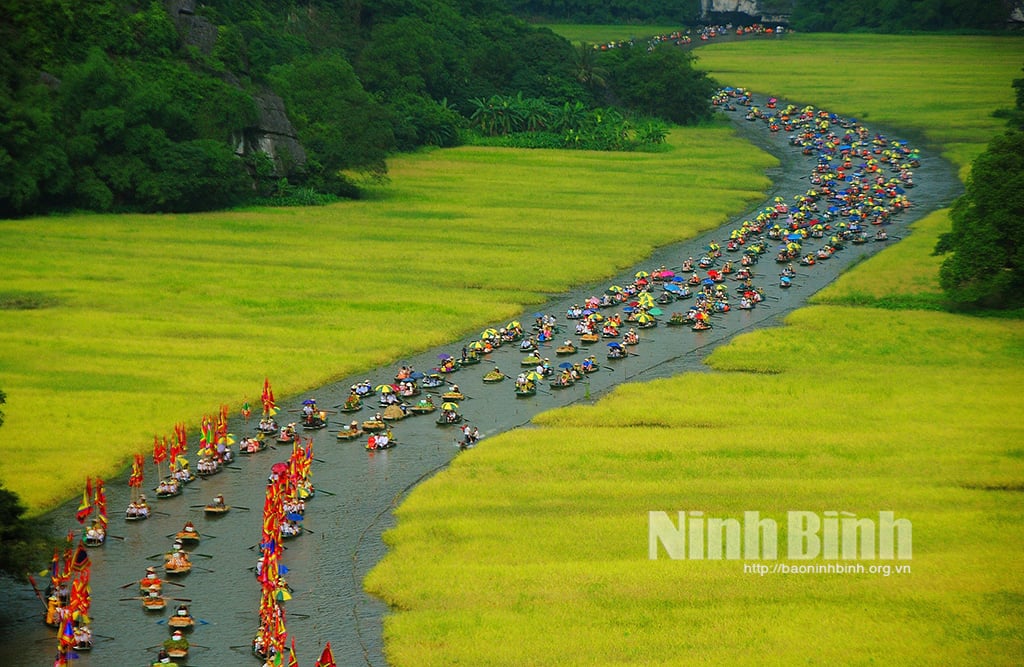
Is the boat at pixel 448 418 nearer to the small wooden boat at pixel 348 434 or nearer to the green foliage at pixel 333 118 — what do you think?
the small wooden boat at pixel 348 434

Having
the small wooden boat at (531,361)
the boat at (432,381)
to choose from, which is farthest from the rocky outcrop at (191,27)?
the boat at (432,381)

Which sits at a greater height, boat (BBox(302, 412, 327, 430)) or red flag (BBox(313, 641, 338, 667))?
red flag (BBox(313, 641, 338, 667))

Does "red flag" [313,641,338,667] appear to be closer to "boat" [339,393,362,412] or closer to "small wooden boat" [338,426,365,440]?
"small wooden boat" [338,426,365,440]

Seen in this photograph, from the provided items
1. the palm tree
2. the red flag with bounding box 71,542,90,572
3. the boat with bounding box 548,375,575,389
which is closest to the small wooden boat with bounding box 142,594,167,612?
the red flag with bounding box 71,542,90,572

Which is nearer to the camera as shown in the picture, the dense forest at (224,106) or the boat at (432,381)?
the boat at (432,381)

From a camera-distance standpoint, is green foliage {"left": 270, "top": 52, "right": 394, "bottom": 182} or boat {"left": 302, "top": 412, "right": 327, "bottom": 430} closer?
boat {"left": 302, "top": 412, "right": 327, "bottom": 430}

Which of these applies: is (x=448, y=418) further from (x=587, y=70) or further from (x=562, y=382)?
(x=587, y=70)

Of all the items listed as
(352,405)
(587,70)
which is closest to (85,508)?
(352,405)

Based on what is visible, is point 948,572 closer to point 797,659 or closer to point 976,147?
point 797,659
